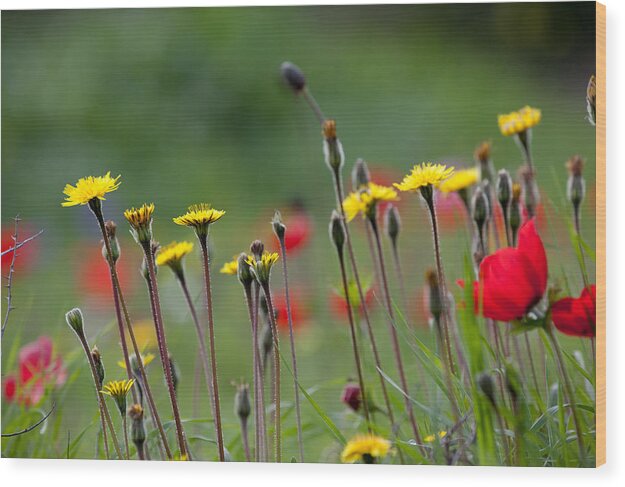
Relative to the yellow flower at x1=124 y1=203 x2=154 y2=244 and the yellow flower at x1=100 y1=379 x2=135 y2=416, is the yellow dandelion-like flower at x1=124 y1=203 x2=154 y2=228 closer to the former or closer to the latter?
the yellow flower at x1=124 y1=203 x2=154 y2=244

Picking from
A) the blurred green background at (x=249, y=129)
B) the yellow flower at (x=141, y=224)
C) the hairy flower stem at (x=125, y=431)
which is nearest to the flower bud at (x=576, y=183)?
the blurred green background at (x=249, y=129)

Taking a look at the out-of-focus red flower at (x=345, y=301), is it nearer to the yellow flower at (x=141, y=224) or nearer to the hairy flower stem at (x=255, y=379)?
the hairy flower stem at (x=255, y=379)

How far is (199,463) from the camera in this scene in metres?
1.49

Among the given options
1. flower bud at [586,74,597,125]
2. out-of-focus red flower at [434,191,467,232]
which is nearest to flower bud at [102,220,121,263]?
out-of-focus red flower at [434,191,467,232]

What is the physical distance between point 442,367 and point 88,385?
526mm

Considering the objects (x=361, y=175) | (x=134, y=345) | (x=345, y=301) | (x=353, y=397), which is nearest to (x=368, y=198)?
(x=361, y=175)

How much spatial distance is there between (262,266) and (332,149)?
19 centimetres

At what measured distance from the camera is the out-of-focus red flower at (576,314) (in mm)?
1390

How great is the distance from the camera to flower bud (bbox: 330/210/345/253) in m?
1.45

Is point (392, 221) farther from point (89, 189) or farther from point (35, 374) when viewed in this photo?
point (35, 374)

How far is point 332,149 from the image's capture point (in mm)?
1432

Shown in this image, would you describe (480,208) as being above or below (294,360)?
above

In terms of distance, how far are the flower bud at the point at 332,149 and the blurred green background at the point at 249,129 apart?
0.15 ft

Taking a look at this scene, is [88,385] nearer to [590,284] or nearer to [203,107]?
[203,107]
